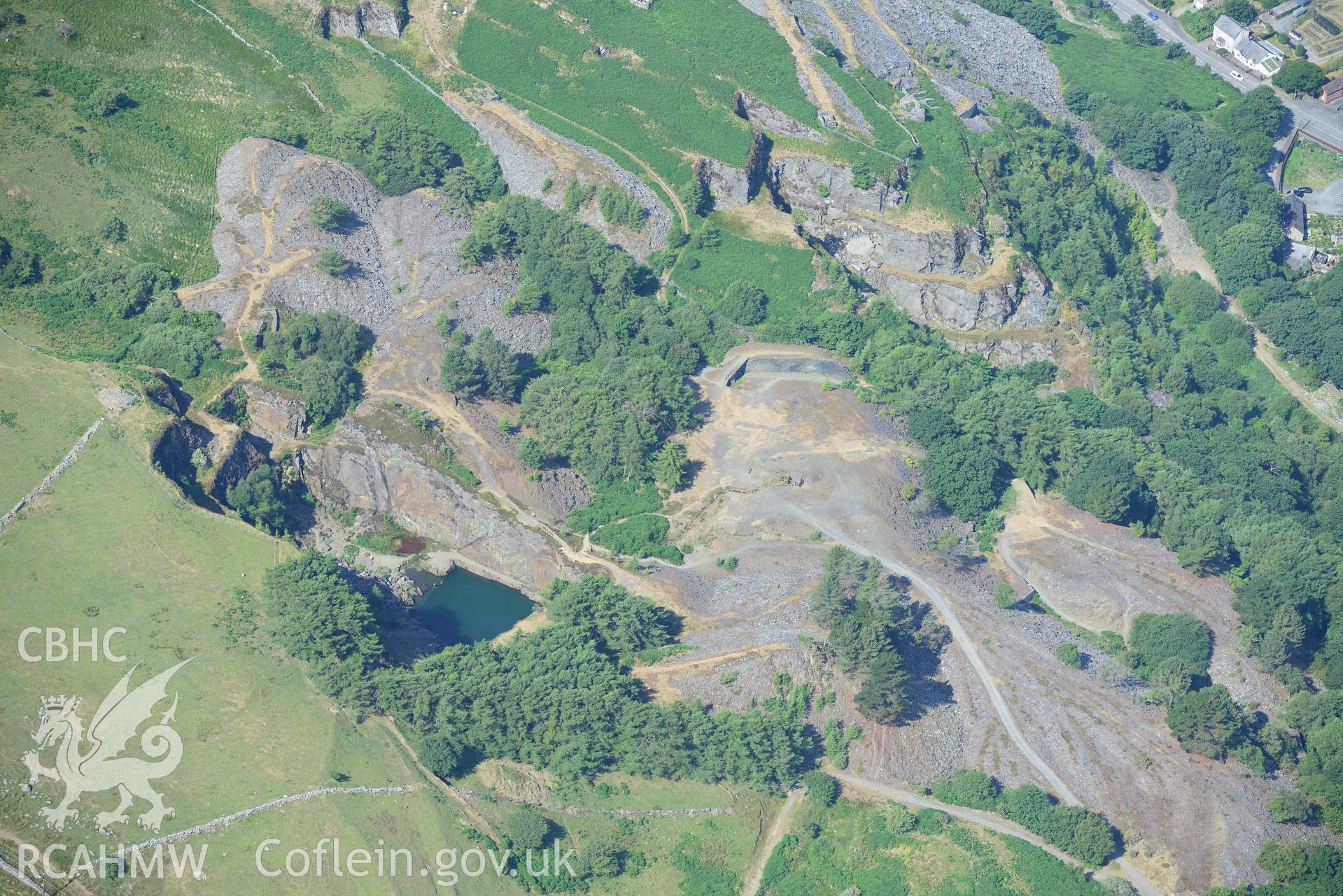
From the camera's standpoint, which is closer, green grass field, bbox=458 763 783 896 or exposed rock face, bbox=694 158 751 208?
green grass field, bbox=458 763 783 896

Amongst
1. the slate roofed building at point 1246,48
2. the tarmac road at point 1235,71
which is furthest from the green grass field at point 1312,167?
the slate roofed building at point 1246,48

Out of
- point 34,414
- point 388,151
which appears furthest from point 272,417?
point 388,151

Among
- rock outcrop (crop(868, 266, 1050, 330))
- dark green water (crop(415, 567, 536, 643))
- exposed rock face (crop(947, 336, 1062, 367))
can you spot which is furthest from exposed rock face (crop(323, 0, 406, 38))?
exposed rock face (crop(947, 336, 1062, 367))

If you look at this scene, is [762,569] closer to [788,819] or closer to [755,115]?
[788,819]

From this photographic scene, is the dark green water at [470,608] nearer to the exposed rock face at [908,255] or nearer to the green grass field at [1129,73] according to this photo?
the exposed rock face at [908,255]

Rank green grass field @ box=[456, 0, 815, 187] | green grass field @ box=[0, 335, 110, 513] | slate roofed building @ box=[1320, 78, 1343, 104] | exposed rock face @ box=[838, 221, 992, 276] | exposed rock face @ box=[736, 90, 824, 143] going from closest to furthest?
green grass field @ box=[0, 335, 110, 513] → exposed rock face @ box=[838, 221, 992, 276] → green grass field @ box=[456, 0, 815, 187] → exposed rock face @ box=[736, 90, 824, 143] → slate roofed building @ box=[1320, 78, 1343, 104]

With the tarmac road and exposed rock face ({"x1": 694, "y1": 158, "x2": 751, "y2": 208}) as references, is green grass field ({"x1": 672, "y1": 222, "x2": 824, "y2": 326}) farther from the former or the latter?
the tarmac road

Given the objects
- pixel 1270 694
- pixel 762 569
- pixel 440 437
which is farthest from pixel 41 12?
pixel 1270 694
